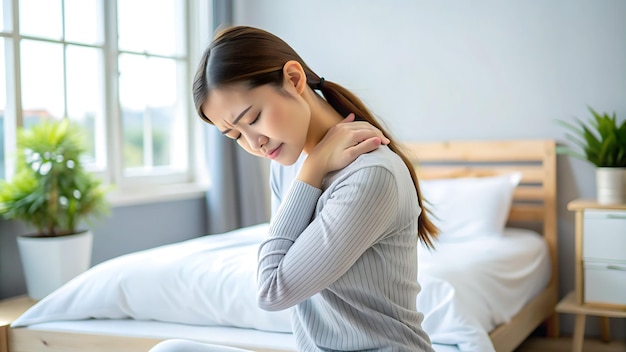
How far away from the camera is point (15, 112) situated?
10.2 feet

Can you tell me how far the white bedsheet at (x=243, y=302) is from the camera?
7.17 feet

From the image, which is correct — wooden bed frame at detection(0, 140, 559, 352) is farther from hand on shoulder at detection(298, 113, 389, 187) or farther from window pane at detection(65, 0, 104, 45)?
hand on shoulder at detection(298, 113, 389, 187)

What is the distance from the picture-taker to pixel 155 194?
382 centimetres

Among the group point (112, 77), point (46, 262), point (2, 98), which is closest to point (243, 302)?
point (46, 262)

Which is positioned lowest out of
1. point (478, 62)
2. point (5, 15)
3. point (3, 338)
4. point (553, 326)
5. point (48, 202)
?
point (553, 326)

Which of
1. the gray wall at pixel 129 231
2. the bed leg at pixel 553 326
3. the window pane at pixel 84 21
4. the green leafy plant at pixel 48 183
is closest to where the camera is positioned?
the green leafy plant at pixel 48 183

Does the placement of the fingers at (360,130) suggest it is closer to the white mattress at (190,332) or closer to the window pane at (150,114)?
the white mattress at (190,332)

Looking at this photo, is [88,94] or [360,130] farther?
[88,94]

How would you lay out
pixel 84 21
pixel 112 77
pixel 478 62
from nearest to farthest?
pixel 84 21
pixel 112 77
pixel 478 62

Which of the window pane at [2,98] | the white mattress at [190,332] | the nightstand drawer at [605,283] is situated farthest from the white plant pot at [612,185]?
the window pane at [2,98]

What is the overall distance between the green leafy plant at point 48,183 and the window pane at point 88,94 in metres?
0.48

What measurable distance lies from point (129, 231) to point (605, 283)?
2.19 meters

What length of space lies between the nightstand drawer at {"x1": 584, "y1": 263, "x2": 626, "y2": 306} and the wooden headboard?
44 centimetres

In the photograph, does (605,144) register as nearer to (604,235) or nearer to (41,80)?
(604,235)
